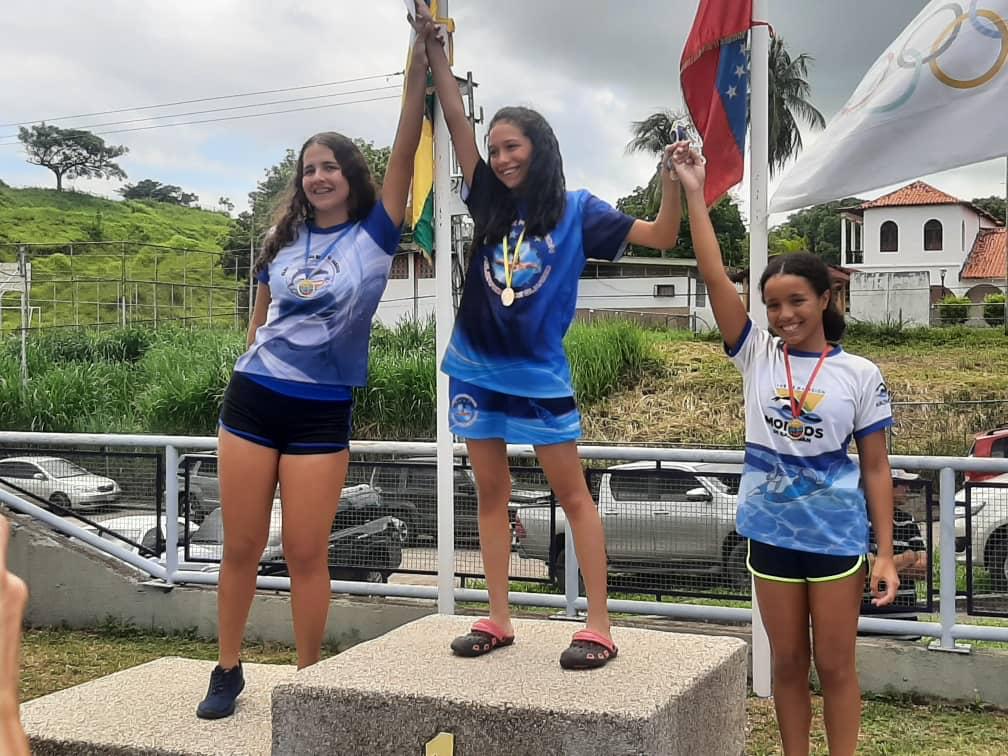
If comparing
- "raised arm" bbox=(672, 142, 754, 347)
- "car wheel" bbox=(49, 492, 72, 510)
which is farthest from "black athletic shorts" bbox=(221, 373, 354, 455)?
"car wheel" bbox=(49, 492, 72, 510)

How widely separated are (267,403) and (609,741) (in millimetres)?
1318

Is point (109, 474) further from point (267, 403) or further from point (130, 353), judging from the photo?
point (130, 353)

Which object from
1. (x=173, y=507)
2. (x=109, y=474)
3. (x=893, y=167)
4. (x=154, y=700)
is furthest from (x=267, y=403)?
(x=109, y=474)

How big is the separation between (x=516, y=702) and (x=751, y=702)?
207cm

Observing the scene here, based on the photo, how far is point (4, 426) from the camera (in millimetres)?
16266

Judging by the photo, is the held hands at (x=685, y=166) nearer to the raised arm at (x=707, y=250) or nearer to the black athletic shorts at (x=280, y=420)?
the raised arm at (x=707, y=250)

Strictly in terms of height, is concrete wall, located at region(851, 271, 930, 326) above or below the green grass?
above

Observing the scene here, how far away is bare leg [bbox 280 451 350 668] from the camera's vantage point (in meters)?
2.88


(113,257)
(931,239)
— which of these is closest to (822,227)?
(931,239)

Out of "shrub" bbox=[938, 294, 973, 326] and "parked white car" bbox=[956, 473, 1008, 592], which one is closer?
"parked white car" bbox=[956, 473, 1008, 592]

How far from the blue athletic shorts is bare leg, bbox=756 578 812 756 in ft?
2.21

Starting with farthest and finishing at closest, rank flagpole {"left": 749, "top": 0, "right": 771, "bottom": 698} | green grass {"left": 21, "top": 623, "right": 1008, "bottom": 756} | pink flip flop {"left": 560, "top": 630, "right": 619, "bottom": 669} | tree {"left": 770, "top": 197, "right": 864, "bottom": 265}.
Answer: tree {"left": 770, "top": 197, "right": 864, "bottom": 265} → green grass {"left": 21, "top": 623, "right": 1008, "bottom": 756} → flagpole {"left": 749, "top": 0, "right": 771, "bottom": 698} → pink flip flop {"left": 560, "top": 630, "right": 619, "bottom": 669}

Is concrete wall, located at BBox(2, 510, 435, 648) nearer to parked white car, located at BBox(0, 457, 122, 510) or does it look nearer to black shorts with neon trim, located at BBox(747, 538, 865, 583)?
parked white car, located at BBox(0, 457, 122, 510)

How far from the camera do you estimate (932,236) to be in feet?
149
